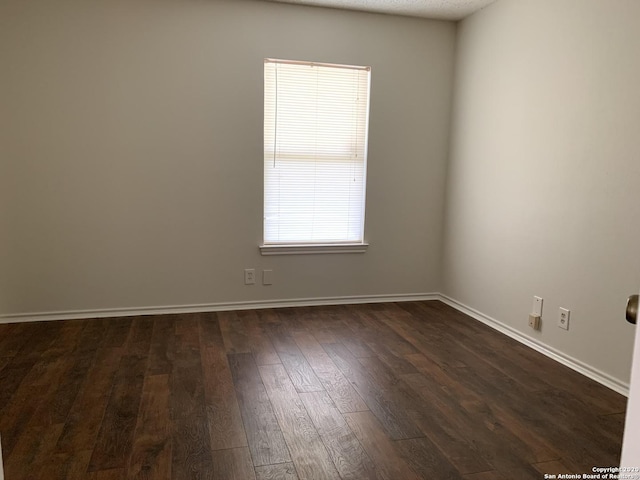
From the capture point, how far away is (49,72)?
331cm

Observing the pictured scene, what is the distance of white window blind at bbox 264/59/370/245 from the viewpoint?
12.5ft

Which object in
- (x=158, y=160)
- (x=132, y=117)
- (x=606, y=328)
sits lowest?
(x=606, y=328)

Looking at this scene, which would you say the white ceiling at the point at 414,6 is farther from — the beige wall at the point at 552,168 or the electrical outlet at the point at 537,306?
the electrical outlet at the point at 537,306

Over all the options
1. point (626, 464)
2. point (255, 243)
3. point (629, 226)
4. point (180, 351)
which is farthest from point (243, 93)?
point (626, 464)

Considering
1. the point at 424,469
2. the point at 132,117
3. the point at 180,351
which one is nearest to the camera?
the point at 424,469

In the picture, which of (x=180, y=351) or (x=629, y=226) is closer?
(x=629, y=226)

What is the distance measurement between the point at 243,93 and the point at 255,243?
3.89ft

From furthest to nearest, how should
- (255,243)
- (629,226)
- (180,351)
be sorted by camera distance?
1. (255,243)
2. (180,351)
3. (629,226)

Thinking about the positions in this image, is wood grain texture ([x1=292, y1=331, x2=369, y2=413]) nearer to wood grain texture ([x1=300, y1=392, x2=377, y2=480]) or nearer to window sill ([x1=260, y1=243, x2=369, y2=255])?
wood grain texture ([x1=300, y1=392, x2=377, y2=480])

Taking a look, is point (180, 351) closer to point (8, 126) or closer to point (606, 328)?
point (8, 126)

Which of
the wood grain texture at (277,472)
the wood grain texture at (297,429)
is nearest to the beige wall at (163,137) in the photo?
the wood grain texture at (297,429)

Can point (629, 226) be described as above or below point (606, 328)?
above

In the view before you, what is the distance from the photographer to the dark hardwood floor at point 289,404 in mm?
1870

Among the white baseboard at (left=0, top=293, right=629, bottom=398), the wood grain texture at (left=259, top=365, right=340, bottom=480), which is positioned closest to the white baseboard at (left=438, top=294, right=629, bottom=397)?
the white baseboard at (left=0, top=293, right=629, bottom=398)
